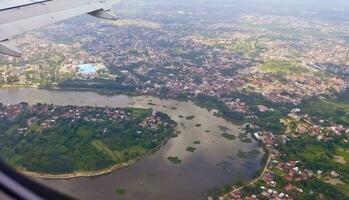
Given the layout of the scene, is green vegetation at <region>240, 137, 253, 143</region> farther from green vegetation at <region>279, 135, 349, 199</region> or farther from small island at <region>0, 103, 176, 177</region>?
small island at <region>0, 103, 176, 177</region>

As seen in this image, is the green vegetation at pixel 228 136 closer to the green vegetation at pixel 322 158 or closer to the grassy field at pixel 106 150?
the green vegetation at pixel 322 158

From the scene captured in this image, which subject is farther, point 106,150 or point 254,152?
point 254,152

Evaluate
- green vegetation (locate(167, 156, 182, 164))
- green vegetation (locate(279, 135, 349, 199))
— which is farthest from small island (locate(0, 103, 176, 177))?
green vegetation (locate(279, 135, 349, 199))

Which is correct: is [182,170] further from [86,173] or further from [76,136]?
[76,136]

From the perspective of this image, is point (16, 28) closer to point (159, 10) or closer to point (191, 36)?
point (191, 36)

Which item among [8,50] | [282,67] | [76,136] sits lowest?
[282,67]

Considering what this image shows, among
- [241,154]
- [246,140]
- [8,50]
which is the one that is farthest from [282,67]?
[8,50]

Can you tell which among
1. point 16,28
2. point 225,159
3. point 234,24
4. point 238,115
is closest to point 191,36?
point 234,24
